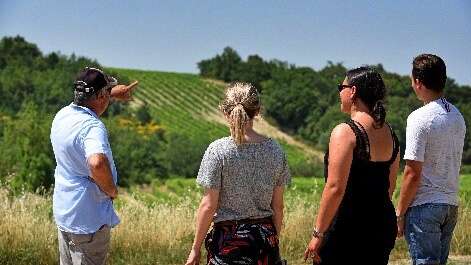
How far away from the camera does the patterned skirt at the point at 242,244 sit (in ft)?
11.4

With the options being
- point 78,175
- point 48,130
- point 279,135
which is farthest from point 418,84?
point 279,135

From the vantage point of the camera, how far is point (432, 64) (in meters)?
3.67

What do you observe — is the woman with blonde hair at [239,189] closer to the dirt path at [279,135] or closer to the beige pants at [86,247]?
the beige pants at [86,247]

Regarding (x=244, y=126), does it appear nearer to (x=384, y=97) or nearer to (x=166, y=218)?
(x=384, y=97)

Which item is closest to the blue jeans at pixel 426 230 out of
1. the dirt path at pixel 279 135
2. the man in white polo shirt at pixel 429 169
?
the man in white polo shirt at pixel 429 169

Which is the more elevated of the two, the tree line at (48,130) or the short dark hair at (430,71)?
the short dark hair at (430,71)

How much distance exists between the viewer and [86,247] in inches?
141

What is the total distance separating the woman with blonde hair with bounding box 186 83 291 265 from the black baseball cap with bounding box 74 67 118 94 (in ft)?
2.19

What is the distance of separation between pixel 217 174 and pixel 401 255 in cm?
439

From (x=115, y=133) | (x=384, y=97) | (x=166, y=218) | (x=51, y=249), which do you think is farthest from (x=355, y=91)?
(x=115, y=133)

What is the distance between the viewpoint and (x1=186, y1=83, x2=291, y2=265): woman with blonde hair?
3.44 meters

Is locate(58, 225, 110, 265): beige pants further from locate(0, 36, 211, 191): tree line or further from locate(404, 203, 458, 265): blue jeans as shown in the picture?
locate(0, 36, 211, 191): tree line

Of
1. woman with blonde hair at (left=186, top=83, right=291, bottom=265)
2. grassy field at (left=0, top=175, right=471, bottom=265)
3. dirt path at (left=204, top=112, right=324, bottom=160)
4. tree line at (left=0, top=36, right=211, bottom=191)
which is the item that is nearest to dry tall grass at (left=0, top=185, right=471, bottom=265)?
grassy field at (left=0, top=175, right=471, bottom=265)

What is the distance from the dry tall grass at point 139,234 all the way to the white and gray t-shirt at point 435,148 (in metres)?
3.47
